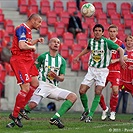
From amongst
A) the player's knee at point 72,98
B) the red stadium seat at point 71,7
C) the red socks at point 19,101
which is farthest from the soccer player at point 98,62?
A: the red stadium seat at point 71,7

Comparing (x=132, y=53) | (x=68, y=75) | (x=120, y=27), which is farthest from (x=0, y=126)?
(x=120, y=27)

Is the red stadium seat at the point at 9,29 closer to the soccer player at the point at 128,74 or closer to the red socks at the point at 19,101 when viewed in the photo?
the soccer player at the point at 128,74

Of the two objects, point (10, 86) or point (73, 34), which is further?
point (73, 34)

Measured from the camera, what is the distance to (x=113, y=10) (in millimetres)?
23219

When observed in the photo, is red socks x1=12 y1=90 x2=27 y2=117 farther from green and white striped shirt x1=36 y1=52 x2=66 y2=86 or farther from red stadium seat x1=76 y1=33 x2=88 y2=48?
red stadium seat x1=76 y1=33 x2=88 y2=48

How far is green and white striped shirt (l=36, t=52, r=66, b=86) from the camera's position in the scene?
38.6 ft

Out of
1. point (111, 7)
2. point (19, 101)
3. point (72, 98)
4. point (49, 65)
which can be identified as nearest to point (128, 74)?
point (49, 65)

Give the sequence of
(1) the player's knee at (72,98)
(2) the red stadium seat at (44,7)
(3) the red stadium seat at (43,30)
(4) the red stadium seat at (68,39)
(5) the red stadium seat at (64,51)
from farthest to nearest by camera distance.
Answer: (2) the red stadium seat at (44,7), (3) the red stadium seat at (43,30), (4) the red stadium seat at (68,39), (5) the red stadium seat at (64,51), (1) the player's knee at (72,98)

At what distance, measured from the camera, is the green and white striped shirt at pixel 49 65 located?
464 inches

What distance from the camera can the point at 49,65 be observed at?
470 inches

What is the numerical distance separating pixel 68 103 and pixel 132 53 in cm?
399

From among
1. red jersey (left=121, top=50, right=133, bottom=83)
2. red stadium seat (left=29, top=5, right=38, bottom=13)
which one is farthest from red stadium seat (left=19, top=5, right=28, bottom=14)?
red jersey (left=121, top=50, right=133, bottom=83)

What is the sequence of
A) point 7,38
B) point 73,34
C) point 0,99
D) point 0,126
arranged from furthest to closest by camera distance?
point 73,34
point 7,38
point 0,99
point 0,126

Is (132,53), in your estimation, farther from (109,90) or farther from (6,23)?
(6,23)
